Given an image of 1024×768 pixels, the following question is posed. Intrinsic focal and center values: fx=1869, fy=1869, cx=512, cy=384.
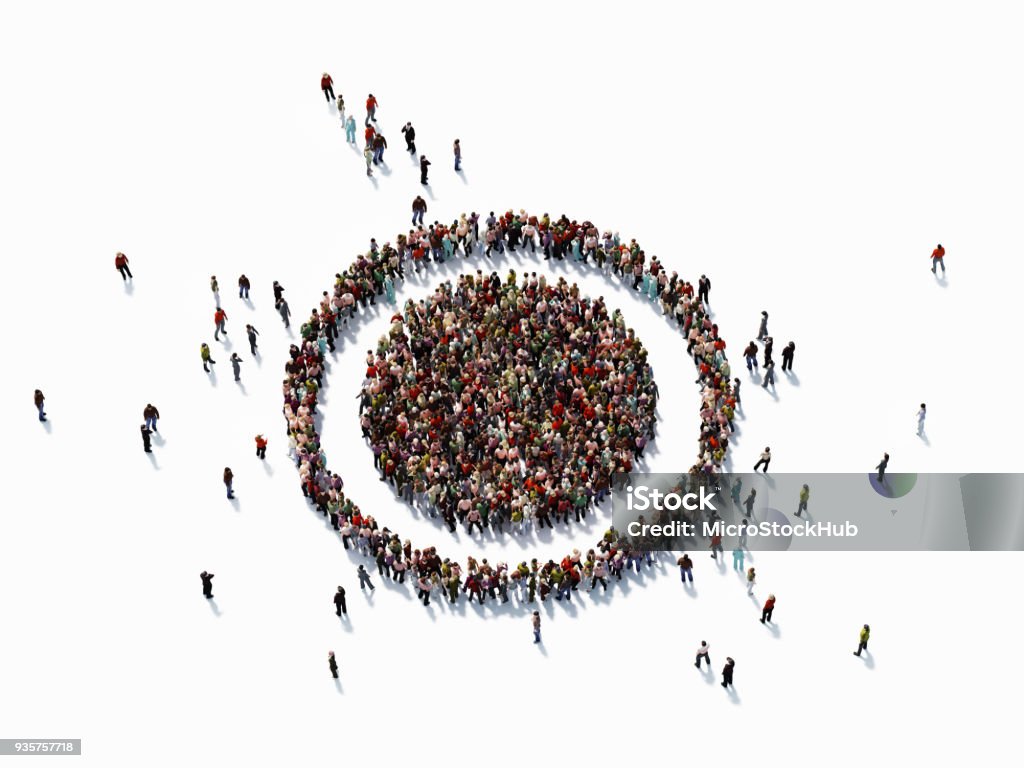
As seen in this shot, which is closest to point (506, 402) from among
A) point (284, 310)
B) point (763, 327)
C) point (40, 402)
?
point (284, 310)

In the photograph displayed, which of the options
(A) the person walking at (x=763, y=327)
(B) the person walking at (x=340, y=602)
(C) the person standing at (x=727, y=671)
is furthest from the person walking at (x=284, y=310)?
(C) the person standing at (x=727, y=671)

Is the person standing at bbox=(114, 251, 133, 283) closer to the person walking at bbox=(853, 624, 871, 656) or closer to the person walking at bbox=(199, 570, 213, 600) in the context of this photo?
the person walking at bbox=(199, 570, 213, 600)

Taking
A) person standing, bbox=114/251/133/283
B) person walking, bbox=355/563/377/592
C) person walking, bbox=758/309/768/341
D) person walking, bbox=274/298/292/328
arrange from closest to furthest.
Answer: person walking, bbox=355/563/377/592, person walking, bbox=758/309/768/341, person walking, bbox=274/298/292/328, person standing, bbox=114/251/133/283

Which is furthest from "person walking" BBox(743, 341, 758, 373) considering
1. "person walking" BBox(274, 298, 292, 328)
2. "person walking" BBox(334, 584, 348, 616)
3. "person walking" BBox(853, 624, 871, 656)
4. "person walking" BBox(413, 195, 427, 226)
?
"person walking" BBox(334, 584, 348, 616)

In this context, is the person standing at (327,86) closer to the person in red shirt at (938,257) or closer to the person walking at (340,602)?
the person in red shirt at (938,257)

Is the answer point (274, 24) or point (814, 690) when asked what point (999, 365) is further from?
point (274, 24)

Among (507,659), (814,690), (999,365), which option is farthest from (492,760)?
(999,365)

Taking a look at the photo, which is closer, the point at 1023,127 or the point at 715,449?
the point at 715,449

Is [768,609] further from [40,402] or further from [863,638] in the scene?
[40,402]
